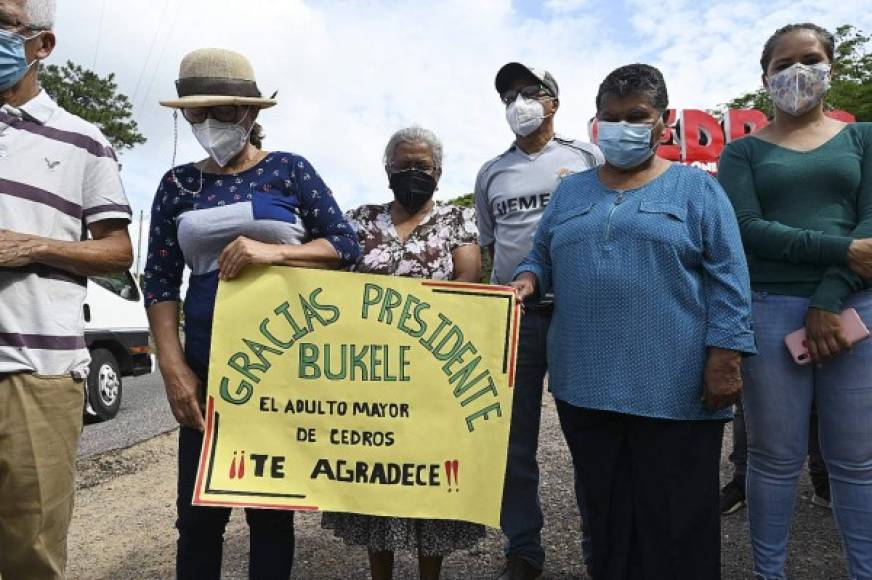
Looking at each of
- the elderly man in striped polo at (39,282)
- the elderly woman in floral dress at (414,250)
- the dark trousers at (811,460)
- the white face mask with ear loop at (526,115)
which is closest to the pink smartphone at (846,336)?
the elderly woman in floral dress at (414,250)

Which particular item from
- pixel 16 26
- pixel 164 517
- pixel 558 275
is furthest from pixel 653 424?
pixel 164 517

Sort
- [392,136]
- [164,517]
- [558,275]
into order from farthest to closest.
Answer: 1. [164,517]
2. [392,136]
3. [558,275]

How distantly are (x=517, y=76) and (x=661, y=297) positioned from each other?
4.72 feet

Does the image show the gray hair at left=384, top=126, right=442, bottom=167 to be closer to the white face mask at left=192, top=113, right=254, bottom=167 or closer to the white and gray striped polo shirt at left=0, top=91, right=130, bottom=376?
the white face mask at left=192, top=113, right=254, bottom=167

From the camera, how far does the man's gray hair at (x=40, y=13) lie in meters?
1.94

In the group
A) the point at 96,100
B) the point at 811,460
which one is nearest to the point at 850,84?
the point at 811,460

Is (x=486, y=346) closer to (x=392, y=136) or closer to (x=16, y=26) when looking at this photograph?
(x=392, y=136)

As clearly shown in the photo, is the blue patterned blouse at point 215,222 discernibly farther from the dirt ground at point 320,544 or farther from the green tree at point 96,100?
the green tree at point 96,100

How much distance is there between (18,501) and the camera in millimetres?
1871

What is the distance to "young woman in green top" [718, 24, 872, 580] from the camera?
2.29 meters

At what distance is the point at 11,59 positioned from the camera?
74.9 inches

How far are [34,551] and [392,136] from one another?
1.79 metres

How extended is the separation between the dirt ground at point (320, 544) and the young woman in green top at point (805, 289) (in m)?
0.82

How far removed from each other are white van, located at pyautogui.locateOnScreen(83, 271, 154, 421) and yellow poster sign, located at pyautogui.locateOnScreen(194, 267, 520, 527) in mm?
5993
